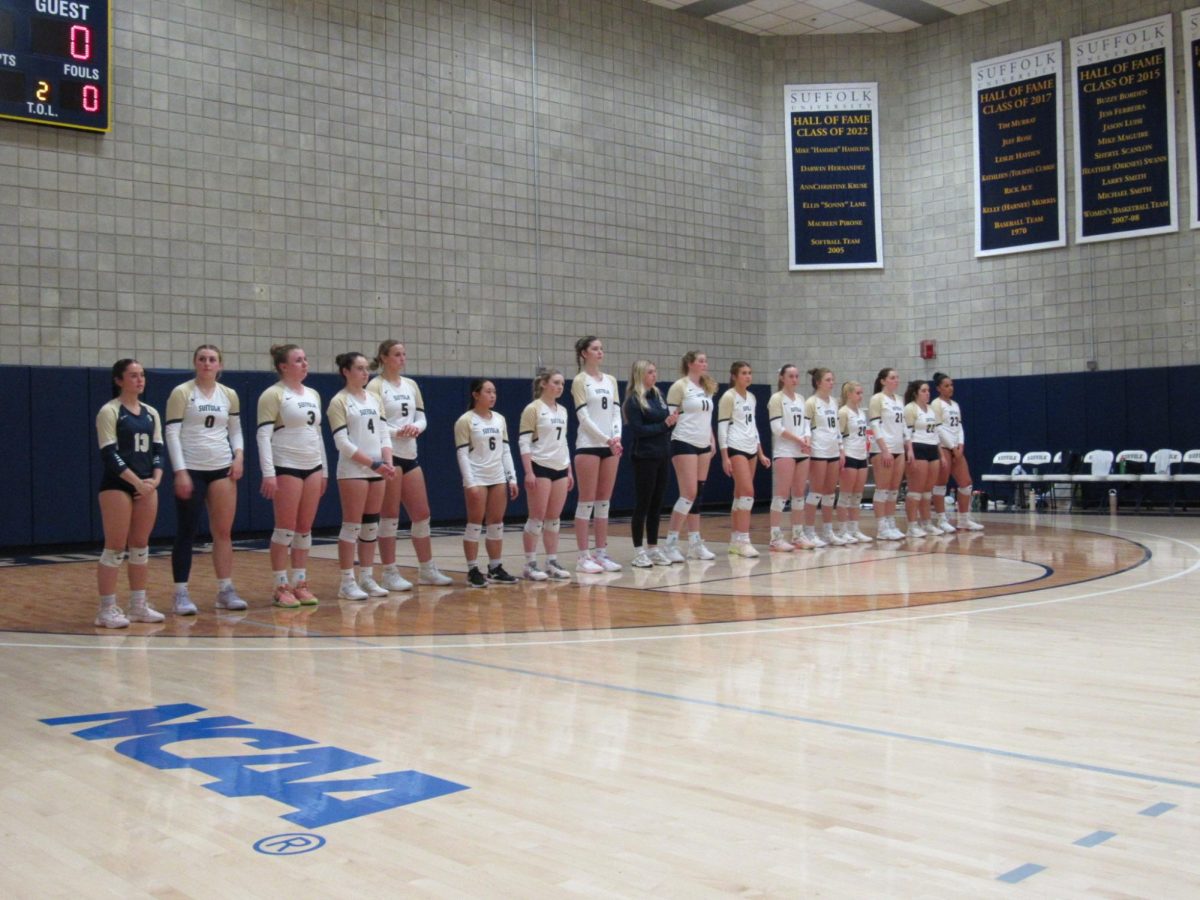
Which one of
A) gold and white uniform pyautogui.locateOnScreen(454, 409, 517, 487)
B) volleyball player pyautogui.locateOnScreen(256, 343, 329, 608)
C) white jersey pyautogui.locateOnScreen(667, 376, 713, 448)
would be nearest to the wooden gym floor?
volleyball player pyautogui.locateOnScreen(256, 343, 329, 608)

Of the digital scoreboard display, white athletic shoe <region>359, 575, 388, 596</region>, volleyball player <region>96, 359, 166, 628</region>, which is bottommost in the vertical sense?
white athletic shoe <region>359, 575, 388, 596</region>

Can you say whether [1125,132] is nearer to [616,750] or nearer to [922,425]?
[922,425]

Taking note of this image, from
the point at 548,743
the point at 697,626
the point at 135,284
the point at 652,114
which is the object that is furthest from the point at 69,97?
the point at 548,743

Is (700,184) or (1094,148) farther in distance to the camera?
(700,184)

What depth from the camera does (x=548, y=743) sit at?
3.78 meters

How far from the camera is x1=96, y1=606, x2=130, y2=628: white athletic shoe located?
6.50 meters

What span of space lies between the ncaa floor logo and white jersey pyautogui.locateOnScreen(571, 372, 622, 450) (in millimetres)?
4878

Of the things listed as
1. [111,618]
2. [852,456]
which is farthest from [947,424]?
[111,618]

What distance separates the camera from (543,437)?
8688 mm

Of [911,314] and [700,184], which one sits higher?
[700,184]

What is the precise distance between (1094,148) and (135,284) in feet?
42.0

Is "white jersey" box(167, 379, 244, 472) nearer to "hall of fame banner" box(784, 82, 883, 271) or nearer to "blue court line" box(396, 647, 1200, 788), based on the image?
"blue court line" box(396, 647, 1200, 788)

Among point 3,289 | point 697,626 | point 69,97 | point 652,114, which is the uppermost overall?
point 652,114

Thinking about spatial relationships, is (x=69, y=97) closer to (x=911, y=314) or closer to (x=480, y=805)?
(x=480, y=805)
